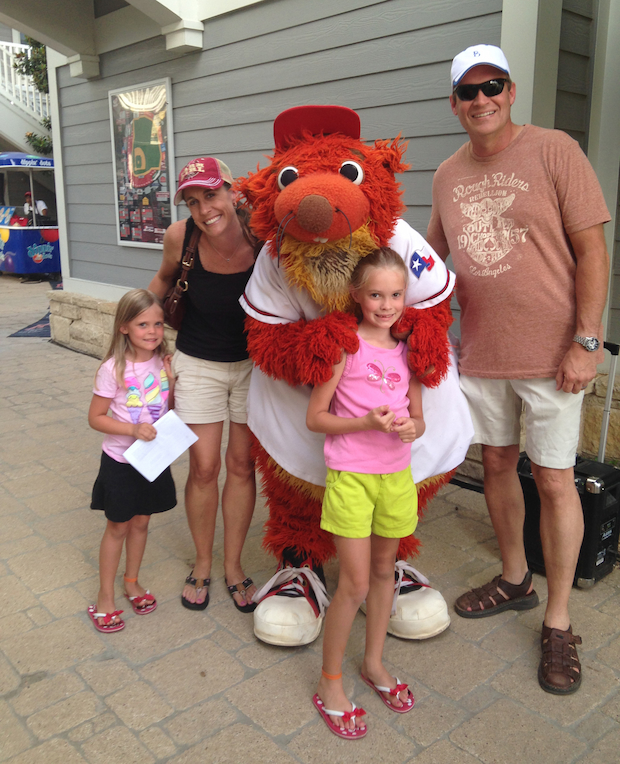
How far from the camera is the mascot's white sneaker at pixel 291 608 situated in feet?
8.51

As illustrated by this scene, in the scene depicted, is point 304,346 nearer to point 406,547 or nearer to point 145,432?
point 145,432

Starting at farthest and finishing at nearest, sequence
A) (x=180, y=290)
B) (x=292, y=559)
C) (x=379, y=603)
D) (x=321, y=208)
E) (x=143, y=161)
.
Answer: (x=143, y=161)
(x=292, y=559)
(x=180, y=290)
(x=379, y=603)
(x=321, y=208)

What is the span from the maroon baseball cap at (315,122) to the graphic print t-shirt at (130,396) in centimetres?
102

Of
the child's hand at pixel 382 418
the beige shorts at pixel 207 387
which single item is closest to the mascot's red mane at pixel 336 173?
the child's hand at pixel 382 418

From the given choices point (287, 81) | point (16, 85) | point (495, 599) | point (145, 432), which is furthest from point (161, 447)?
point (16, 85)

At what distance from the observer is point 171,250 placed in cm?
278

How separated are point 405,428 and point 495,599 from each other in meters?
1.22

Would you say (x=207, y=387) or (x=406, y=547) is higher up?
(x=207, y=387)

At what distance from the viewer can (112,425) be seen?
2559 millimetres

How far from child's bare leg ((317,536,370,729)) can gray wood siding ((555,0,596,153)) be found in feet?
8.60

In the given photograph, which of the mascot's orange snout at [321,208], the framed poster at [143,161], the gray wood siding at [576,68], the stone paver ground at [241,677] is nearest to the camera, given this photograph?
the mascot's orange snout at [321,208]

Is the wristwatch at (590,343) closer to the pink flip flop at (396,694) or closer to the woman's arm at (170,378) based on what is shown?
the pink flip flop at (396,694)

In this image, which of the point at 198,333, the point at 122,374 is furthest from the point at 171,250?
the point at 122,374

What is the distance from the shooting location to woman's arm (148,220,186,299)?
276 centimetres
